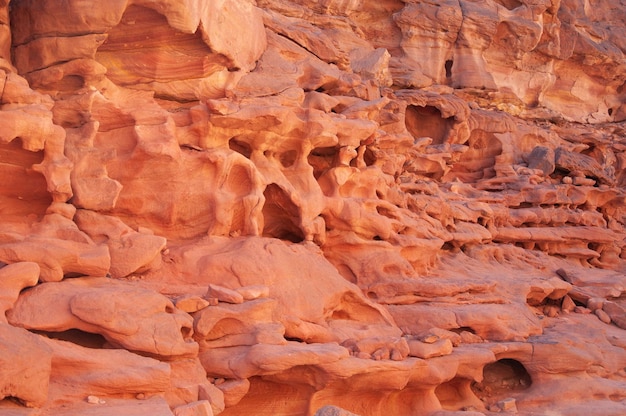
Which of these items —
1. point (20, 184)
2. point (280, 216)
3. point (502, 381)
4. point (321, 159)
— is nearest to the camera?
point (20, 184)

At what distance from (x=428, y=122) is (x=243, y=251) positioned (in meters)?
11.3

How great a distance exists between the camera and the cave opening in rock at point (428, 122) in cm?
1803

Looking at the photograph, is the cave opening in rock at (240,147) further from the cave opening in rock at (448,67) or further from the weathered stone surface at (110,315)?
the cave opening in rock at (448,67)

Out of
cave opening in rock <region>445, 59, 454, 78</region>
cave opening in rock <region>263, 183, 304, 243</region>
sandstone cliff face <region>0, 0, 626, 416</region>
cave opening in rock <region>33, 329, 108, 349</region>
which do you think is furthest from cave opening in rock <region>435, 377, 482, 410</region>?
cave opening in rock <region>445, 59, 454, 78</region>

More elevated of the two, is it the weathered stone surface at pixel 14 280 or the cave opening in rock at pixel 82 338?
the weathered stone surface at pixel 14 280

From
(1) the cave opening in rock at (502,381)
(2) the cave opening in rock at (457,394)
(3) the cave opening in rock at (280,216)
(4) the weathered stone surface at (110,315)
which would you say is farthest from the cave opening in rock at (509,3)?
(4) the weathered stone surface at (110,315)

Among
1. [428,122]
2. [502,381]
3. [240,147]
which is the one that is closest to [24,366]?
[240,147]

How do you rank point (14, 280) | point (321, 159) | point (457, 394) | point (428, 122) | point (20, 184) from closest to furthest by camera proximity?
point (14, 280) → point (20, 184) → point (457, 394) → point (321, 159) → point (428, 122)

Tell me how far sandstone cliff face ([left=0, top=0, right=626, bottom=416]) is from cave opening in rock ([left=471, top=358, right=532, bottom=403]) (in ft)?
0.10

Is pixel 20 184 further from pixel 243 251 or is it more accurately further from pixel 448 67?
pixel 448 67

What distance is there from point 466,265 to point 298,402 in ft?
18.7

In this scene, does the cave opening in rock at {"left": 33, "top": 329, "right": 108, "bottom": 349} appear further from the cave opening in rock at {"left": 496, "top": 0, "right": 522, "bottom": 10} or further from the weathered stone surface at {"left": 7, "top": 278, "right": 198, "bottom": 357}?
the cave opening in rock at {"left": 496, "top": 0, "right": 522, "bottom": 10}

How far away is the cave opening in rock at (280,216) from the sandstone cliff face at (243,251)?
32mm

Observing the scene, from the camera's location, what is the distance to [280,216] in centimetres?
992
